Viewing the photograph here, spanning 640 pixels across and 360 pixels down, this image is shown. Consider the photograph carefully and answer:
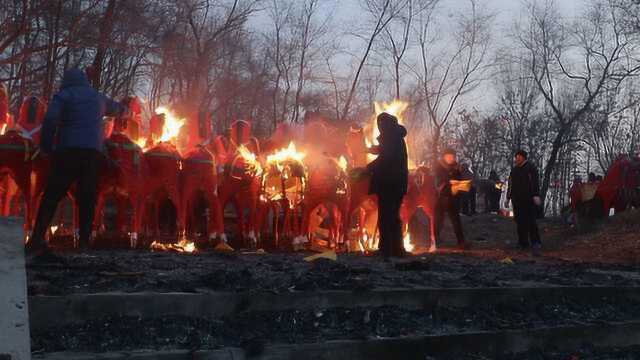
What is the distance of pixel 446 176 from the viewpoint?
1438 cm

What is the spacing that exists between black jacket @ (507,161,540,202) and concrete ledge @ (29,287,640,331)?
7203 millimetres

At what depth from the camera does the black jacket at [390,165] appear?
10.5m

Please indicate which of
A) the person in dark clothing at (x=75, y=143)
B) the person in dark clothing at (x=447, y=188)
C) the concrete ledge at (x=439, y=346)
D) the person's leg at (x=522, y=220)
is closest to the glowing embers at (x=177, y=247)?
the person in dark clothing at (x=75, y=143)

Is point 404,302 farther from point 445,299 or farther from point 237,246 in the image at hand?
point 237,246

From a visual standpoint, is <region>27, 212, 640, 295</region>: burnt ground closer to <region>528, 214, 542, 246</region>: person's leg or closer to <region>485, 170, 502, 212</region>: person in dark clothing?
<region>528, 214, 542, 246</region>: person's leg

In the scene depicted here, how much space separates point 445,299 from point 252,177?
590 cm

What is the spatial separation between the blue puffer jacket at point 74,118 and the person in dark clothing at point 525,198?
8900 millimetres

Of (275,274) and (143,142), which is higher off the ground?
(143,142)

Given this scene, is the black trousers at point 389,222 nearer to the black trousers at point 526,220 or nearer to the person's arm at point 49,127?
the person's arm at point 49,127

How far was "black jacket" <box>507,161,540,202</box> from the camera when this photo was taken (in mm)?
14461

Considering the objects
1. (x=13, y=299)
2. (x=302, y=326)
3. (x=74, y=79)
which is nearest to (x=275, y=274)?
(x=302, y=326)

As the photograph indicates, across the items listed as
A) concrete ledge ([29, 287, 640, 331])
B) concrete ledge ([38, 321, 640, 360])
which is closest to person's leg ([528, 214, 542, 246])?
concrete ledge ([29, 287, 640, 331])

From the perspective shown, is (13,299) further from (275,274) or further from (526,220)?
(526,220)

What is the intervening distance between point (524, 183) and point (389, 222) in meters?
5.11
